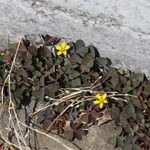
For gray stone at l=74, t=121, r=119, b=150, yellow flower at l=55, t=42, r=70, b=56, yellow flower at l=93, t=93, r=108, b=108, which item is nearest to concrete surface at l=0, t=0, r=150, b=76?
yellow flower at l=55, t=42, r=70, b=56

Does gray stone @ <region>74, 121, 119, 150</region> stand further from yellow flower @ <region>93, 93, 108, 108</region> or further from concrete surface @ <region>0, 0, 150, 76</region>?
concrete surface @ <region>0, 0, 150, 76</region>

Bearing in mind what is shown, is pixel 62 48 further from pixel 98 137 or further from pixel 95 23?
pixel 98 137

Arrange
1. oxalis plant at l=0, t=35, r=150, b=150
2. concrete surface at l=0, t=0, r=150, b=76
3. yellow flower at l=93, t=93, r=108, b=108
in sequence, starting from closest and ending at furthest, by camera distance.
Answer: concrete surface at l=0, t=0, r=150, b=76 → yellow flower at l=93, t=93, r=108, b=108 → oxalis plant at l=0, t=35, r=150, b=150

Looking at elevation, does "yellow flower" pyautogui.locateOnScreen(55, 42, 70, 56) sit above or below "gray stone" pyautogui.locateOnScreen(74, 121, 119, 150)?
above

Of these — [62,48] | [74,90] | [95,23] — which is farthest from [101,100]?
[95,23]

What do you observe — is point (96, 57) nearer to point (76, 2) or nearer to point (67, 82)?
point (67, 82)

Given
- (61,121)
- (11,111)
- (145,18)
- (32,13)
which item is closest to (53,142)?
(61,121)
